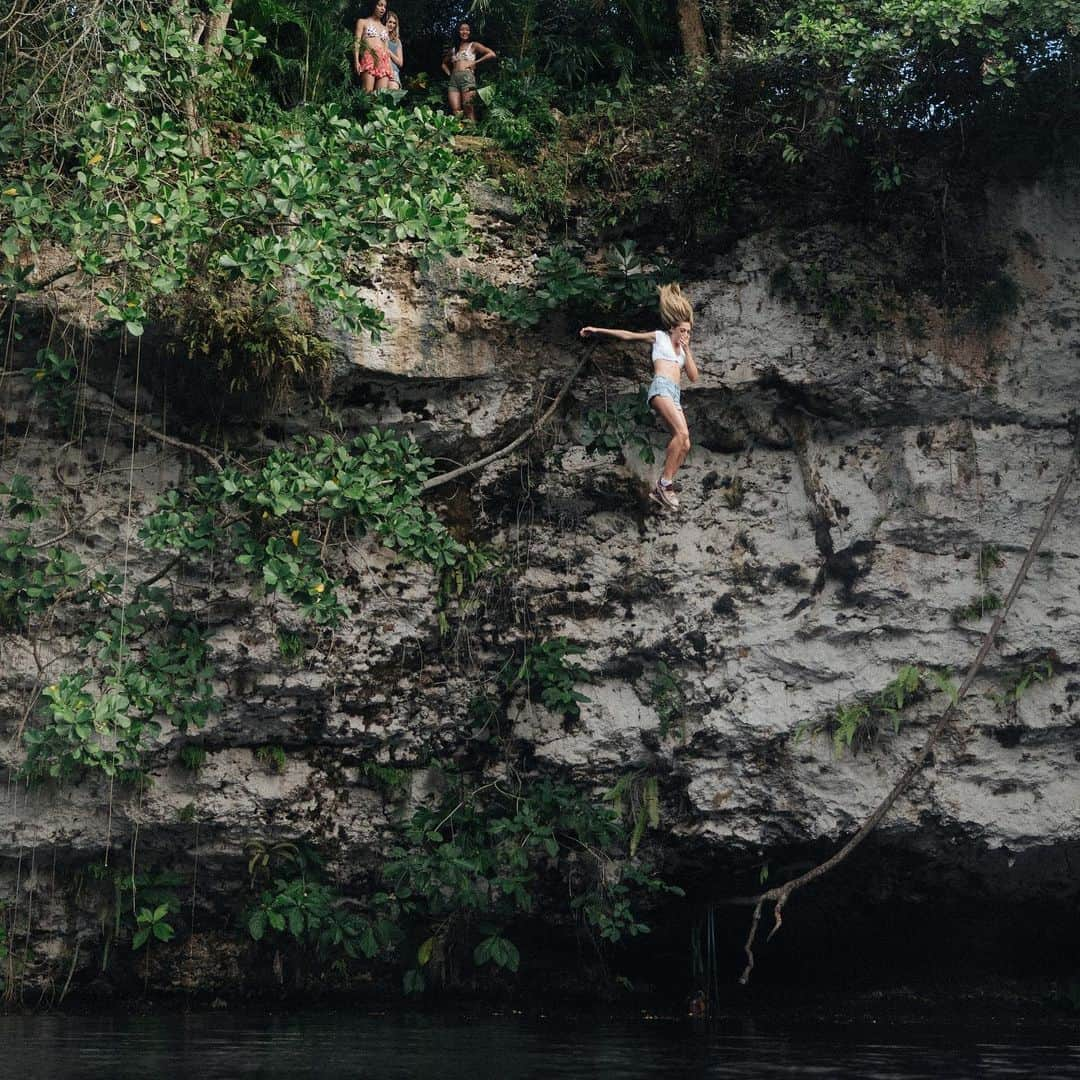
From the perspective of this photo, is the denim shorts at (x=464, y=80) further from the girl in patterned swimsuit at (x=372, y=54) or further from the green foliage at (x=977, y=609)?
the green foliage at (x=977, y=609)

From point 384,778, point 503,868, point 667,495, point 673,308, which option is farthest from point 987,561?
point 384,778

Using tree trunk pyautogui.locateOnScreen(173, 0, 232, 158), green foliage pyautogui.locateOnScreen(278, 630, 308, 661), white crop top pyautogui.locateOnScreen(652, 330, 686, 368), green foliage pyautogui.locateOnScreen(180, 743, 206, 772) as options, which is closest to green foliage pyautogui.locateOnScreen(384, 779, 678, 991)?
→ green foliage pyautogui.locateOnScreen(278, 630, 308, 661)

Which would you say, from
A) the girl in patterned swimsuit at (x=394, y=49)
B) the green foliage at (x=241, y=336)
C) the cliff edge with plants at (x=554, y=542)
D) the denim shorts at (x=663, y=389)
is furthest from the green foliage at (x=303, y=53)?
the denim shorts at (x=663, y=389)

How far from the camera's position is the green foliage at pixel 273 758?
10.2 m

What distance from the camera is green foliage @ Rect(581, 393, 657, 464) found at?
34.2ft

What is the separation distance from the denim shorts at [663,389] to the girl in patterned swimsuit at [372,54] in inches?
142

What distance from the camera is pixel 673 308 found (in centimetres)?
984

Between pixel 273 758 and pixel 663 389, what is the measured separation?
13.5 ft

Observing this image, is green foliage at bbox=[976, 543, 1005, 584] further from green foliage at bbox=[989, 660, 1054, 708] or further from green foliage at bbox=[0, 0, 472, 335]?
green foliage at bbox=[0, 0, 472, 335]

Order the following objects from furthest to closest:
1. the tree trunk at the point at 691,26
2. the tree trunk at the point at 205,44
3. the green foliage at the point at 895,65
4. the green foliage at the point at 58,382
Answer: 1. the tree trunk at the point at 691,26
2. the tree trunk at the point at 205,44
3. the green foliage at the point at 895,65
4. the green foliage at the point at 58,382

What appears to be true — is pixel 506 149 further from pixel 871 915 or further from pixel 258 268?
pixel 871 915

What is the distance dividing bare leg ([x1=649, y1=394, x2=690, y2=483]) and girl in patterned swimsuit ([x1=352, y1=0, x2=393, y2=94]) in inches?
148

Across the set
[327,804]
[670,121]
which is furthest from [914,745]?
[670,121]

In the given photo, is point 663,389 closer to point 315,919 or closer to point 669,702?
point 669,702
